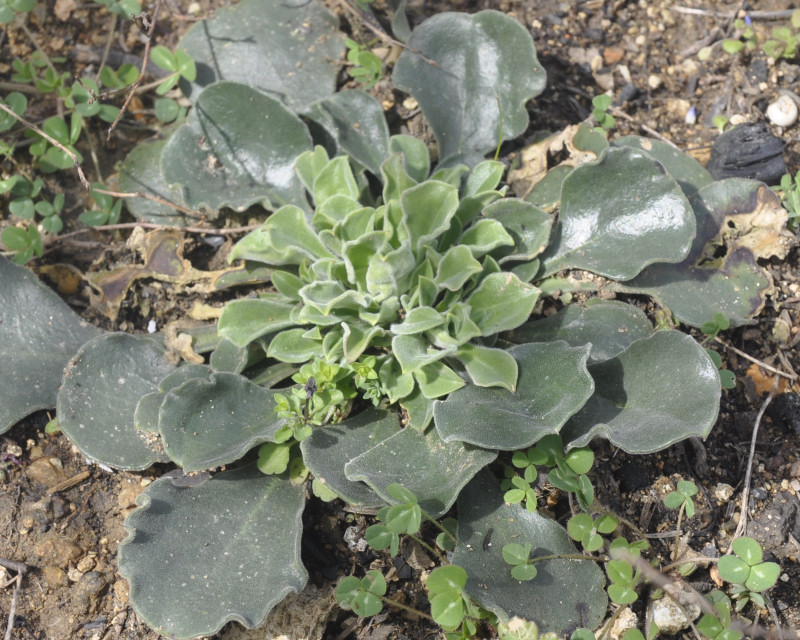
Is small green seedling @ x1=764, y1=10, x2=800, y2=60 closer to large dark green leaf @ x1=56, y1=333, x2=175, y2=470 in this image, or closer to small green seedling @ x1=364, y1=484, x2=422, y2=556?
small green seedling @ x1=364, y1=484, x2=422, y2=556

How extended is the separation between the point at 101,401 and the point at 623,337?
174 cm

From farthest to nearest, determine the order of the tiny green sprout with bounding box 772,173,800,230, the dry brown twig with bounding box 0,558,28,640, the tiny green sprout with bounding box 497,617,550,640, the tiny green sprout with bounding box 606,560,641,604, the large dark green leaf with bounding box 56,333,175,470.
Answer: the tiny green sprout with bounding box 772,173,800,230 → the large dark green leaf with bounding box 56,333,175,470 → the dry brown twig with bounding box 0,558,28,640 → the tiny green sprout with bounding box 606,560,641,604 → the tiny green sprout with bounding box 497,617,550,640

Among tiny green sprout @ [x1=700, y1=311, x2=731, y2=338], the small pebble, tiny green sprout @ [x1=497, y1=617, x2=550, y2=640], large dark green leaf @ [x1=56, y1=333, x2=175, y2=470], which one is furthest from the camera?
the small pebble

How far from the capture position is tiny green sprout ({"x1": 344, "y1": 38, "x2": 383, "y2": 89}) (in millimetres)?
2992

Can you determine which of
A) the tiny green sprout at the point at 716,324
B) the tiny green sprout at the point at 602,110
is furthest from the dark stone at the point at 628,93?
the tiny green sprout at the point at 716,324

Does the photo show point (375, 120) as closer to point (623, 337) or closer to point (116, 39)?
point (623, 337)

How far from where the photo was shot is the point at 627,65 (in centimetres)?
332

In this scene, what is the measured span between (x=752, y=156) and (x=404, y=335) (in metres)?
1.61

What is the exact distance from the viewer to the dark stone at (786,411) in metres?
2.58

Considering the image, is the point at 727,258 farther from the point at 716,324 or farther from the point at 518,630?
the point at 518,630

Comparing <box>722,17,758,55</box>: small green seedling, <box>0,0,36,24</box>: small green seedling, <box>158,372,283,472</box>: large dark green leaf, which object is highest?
<box>0,0,36,24</box>: small green seedling

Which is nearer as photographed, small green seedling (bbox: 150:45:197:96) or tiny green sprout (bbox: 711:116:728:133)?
small green seedling (bbox: 150:45:197:96)

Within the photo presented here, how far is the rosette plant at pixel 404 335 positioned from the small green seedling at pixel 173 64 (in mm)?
360

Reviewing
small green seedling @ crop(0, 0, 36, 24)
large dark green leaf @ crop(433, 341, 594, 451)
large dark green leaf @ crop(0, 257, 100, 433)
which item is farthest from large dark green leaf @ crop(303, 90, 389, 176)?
small green seedling @ crop(0, 0, 36, 24)
